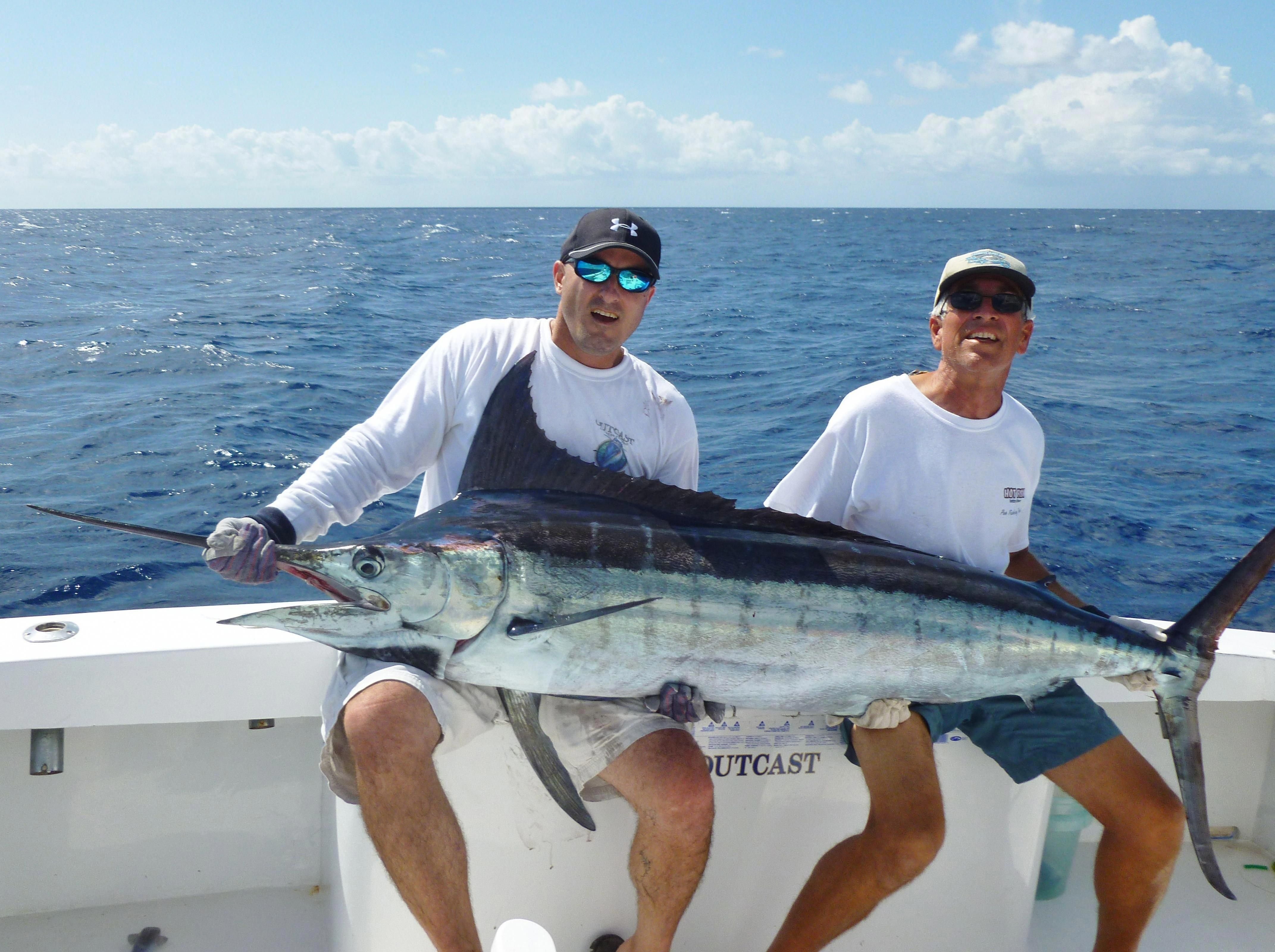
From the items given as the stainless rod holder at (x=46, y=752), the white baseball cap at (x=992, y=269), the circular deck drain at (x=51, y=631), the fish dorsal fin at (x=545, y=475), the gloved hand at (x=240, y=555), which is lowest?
the stainless rod holder at (x=46, y=752)

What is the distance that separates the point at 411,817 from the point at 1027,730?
1.39m

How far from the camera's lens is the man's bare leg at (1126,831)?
7.36 ft

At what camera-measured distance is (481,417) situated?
2209 millimetres

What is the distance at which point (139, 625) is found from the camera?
7.80 ft

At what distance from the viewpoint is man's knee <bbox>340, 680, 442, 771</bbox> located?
1854mm

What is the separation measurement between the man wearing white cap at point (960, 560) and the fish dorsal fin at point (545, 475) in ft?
1.29

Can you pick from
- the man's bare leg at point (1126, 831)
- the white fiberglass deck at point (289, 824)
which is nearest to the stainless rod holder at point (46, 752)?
the white fiberglass deck at point (289, 824)

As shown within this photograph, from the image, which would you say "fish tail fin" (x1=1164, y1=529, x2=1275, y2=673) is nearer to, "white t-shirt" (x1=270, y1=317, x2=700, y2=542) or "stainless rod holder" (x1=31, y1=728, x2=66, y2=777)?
"white t-shirt" (x1=270, y1=317, x2=700, y2=542)

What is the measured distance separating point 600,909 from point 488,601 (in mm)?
865

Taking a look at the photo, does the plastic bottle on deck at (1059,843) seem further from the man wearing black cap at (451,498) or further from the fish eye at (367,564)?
the fish eye at (367,564)

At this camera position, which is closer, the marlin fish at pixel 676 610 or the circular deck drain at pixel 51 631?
the marlin fish at pixel 676 610

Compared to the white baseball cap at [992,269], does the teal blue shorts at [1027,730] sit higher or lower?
lower

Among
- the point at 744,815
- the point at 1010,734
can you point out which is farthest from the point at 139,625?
the point at 1010,734

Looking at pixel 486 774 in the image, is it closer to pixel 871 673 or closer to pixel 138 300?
pixel 871 673
